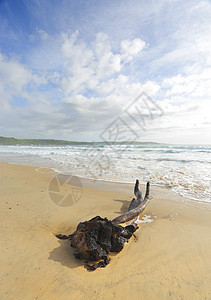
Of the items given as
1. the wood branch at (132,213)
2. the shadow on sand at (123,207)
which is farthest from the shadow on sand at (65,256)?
the shadow on sand at (123,207)

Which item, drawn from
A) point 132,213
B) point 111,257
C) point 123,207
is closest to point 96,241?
point 111,257

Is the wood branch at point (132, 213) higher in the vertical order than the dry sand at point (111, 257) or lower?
higher

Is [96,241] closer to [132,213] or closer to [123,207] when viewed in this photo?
[132,213]

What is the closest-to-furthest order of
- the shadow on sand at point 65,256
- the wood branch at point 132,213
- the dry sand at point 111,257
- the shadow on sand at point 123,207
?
the dry sand at point 111,257
the shadow on sand at point 65,256
the wood branch at point 132,213
the shadow on sand at point 123,207

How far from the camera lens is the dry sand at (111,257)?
194 centimetres

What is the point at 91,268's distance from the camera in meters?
2.24

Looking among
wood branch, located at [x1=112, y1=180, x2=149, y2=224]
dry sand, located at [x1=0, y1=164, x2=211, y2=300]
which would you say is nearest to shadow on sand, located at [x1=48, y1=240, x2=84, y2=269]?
dry sand, located at [x1=0, y1=164, x2=211, y2=300]

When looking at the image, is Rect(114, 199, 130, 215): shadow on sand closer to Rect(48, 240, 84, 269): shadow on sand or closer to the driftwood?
the driftwood

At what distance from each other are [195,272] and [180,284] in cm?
41

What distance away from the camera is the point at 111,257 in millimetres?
2574

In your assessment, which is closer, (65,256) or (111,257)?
(65,256)

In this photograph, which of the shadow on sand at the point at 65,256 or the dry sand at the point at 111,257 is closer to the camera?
the dry sand at the point at 111,257

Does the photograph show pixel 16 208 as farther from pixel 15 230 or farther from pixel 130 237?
pixel 130 237

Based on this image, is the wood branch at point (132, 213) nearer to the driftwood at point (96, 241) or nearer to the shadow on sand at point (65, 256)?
the driftwood at point (96, 241)
